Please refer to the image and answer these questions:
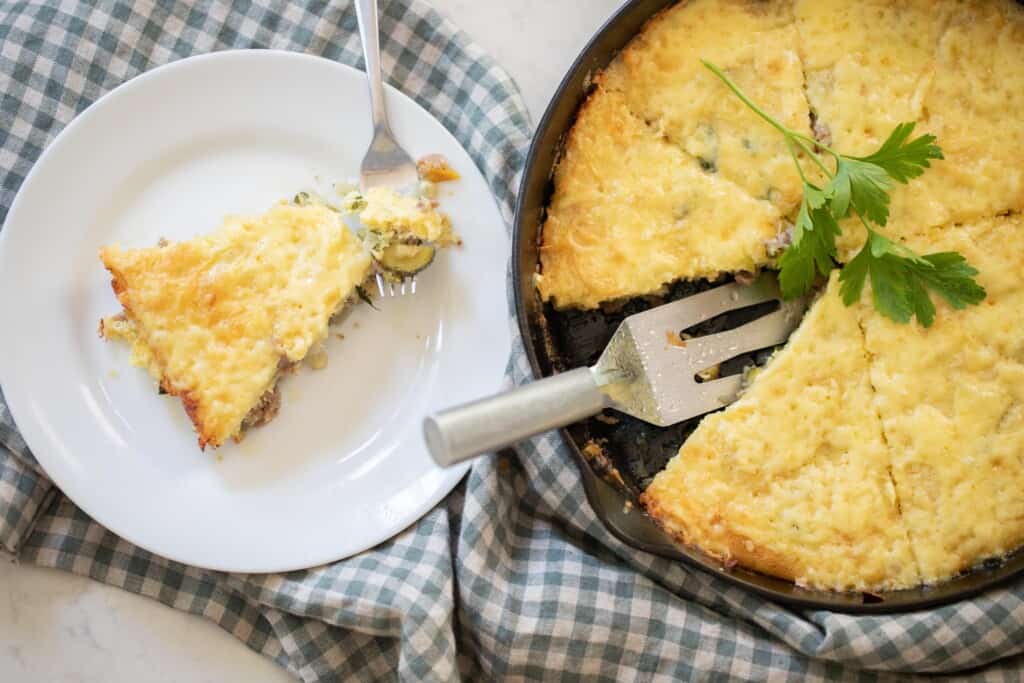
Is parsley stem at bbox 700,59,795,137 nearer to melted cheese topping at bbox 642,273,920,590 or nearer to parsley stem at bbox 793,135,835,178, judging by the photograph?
parsley stem at bbox 793,135,835,178

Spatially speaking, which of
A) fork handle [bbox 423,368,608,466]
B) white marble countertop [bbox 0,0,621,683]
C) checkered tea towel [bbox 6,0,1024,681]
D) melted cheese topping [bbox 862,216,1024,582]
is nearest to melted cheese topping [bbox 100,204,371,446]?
checkered tea towel [bbox 6,0,1024,681]

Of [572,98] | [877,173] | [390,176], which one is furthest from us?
[390,176]

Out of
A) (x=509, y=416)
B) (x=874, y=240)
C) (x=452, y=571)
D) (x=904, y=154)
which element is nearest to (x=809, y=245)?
(x=874, y=240)

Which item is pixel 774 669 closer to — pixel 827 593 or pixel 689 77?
pixel 827 593

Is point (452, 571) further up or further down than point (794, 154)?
further down

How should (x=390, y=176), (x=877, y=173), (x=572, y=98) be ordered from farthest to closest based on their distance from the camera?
(x=390, y=176) < (x=572, y=98) < (x=877, y=173)

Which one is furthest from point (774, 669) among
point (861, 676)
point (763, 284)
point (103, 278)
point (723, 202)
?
point (103, 278)

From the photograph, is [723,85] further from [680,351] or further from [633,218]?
[680,351]

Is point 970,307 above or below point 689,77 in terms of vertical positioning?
below
